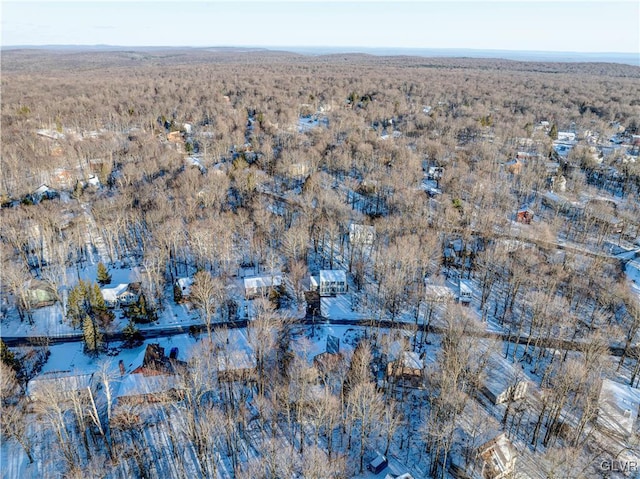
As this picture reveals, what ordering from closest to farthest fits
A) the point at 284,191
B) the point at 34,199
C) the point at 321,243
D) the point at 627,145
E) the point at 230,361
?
the point at 230,361 → the point at 321,243 → the point at 34,199 → the point at 284,191 → the point at 627,145

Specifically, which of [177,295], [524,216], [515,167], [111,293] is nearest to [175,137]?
[111,293]

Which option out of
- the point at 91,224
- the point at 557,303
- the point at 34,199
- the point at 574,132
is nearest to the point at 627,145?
the point at 574,132

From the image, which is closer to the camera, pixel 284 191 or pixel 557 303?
pixel 557 303

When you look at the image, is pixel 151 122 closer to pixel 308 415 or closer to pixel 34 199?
pixel 34 199

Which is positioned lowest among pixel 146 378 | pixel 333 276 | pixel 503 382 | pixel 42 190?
pixel 503 382

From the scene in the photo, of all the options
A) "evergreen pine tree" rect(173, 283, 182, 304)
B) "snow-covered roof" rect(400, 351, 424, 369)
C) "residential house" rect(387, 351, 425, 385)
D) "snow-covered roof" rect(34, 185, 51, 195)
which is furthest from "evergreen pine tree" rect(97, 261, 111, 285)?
"snow-covered roof" rect(400, 351, 424, 369)

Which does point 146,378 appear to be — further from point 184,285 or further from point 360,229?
point 360,229
